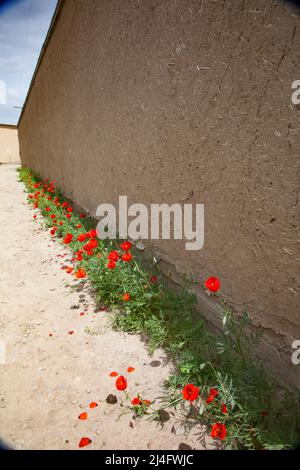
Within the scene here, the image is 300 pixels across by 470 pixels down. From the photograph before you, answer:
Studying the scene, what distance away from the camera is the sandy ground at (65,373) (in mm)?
1575

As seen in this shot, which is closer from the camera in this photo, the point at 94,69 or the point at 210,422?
→ the point at 210,422

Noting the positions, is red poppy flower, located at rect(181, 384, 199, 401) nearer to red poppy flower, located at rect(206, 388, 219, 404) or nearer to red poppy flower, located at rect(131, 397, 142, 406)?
red poppy flower, located at rect(206, 388, 219, 404)

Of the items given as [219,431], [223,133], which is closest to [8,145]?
[223,133]

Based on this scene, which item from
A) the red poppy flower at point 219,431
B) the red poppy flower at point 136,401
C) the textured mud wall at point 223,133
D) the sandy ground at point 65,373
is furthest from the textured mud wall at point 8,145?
the red poppy flower at point 219,431

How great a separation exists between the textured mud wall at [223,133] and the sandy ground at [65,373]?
0.69m

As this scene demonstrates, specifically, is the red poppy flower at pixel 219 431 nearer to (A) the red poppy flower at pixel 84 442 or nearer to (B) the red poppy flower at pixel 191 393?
(B) the red poppy flower at pixel 191 393

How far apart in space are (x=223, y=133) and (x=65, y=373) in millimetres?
1933

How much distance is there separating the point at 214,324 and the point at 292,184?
1124 mm

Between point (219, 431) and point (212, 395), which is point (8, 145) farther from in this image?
point (219, 431)

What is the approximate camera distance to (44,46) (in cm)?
713

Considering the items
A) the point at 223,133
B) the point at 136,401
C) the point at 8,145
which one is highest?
the point at 8,145

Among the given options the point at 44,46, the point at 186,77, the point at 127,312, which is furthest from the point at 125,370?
the point at 44,46

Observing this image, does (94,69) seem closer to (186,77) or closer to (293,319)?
(186,77)

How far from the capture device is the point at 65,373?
2010mm
